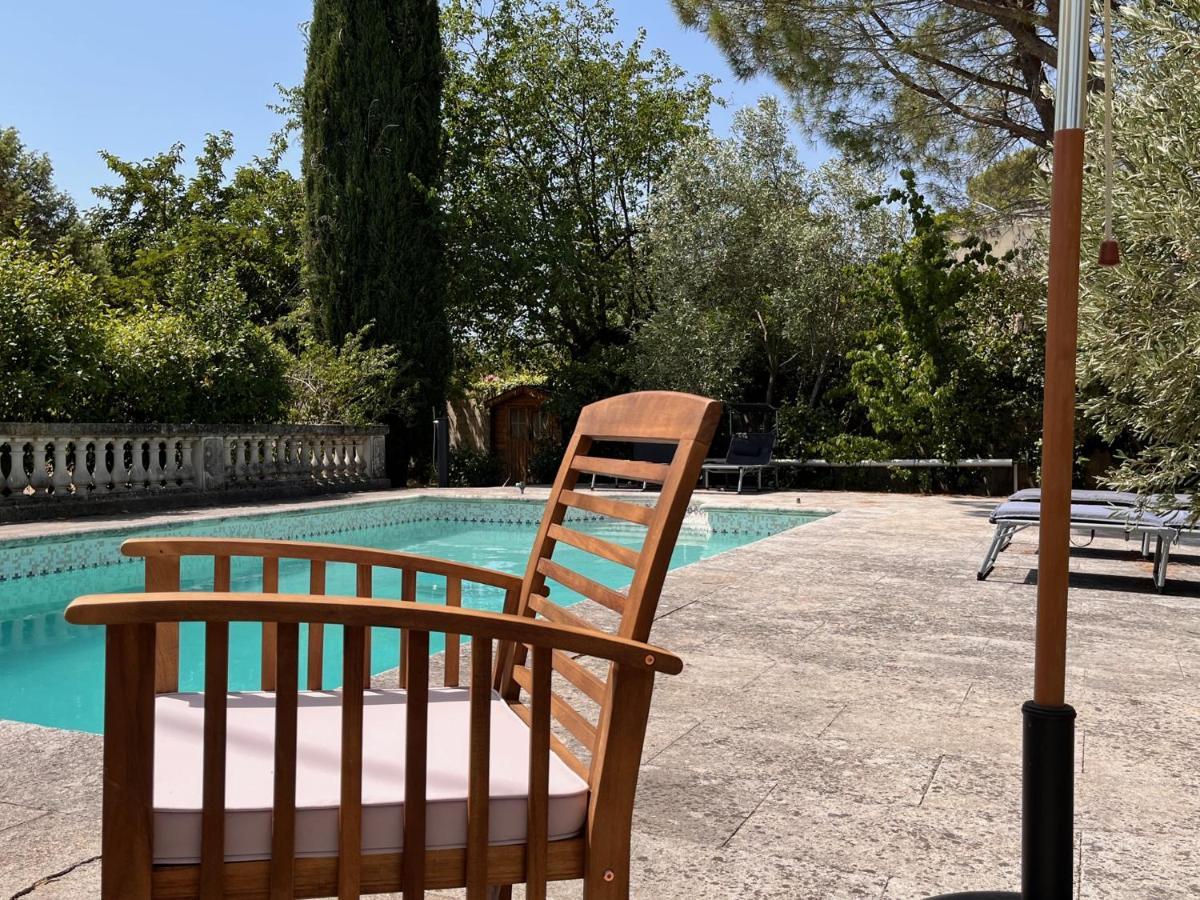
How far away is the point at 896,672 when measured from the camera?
3.71 meters

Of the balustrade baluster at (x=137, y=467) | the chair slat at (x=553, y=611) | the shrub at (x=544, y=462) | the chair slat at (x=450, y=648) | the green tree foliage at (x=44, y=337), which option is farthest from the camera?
the shrub at (x=544, y=462)

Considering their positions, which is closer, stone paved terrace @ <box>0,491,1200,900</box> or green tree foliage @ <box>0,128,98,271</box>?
stone paved terrace @ <box>0,491,1200,900</box>

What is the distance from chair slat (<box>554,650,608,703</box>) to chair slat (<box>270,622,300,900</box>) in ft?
1.36

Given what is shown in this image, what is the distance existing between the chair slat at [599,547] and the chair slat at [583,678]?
0.18 m

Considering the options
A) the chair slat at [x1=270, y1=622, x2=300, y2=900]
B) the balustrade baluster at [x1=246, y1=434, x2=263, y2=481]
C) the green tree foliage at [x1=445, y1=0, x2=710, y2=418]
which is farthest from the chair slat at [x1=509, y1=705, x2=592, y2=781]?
the green tree foliage at [x1=445, y1=0, x2=710, y2=418]

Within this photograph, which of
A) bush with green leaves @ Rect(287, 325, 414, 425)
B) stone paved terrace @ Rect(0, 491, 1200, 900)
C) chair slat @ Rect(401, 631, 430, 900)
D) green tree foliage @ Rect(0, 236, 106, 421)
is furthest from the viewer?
bush with green leaves @ Rect(287, 325, 414, 425)

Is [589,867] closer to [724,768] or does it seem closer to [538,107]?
[724,768]

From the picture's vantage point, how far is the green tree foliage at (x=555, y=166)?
17.2m

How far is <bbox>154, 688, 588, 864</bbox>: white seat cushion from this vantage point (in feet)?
3.92

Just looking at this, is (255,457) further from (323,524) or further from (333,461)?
(323,524)

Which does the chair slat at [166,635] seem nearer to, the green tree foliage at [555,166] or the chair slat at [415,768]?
the chair slat at [415,768]

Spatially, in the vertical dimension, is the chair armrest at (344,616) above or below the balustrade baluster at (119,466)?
above

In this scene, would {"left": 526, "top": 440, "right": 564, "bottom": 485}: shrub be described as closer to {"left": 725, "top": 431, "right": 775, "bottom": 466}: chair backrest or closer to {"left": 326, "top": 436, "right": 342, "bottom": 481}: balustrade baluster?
{"left": 725, "top": 431, "right": 775, "bottom": 466}: chair backrest

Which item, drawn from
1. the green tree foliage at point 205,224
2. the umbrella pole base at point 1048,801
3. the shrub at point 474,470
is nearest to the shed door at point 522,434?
the shrub at point 474,470
